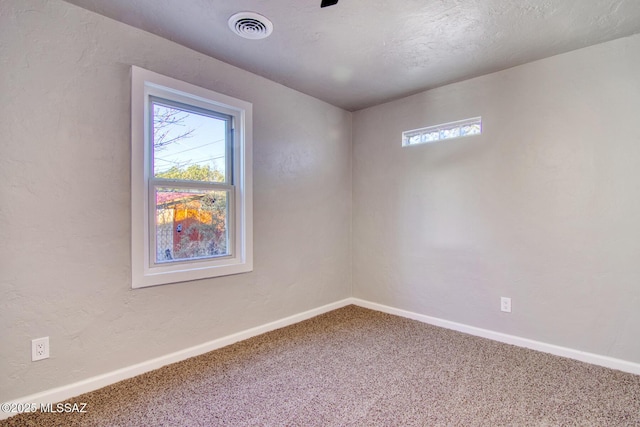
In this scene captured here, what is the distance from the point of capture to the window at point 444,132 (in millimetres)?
2855

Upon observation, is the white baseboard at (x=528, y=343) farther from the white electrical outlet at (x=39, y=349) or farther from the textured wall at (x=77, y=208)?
the white electrical outlet at (x=39, y=349)

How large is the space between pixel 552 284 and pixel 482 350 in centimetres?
76

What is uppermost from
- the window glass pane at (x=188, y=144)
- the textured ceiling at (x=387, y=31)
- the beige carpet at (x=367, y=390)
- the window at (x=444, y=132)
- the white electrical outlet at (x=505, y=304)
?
the textured ceiling at (x=387, y=31)

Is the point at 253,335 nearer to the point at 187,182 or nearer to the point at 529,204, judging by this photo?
the point at 187,182

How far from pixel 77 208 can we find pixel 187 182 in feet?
2.40

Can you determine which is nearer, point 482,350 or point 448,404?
point 448,404

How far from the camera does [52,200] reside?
71.3 inches

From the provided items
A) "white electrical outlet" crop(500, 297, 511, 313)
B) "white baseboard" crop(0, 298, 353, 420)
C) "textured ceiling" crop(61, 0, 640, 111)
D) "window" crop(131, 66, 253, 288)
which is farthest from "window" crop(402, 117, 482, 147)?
"white baseboard" crop(0, 298, 353, 420)

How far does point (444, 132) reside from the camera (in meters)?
3.05

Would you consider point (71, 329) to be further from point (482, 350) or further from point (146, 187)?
point (482, 350)

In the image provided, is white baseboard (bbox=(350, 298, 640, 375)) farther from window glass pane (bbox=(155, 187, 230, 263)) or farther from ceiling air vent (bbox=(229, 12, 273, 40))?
ceiling air vent (bbox=(229, 12, 273, 40))

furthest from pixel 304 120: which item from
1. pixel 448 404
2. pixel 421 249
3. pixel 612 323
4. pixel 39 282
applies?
pixel 612 323

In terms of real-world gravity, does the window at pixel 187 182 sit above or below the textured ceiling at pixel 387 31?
below

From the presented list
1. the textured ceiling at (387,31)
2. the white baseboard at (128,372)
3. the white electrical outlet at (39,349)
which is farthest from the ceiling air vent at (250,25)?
the white baseboard at (128,372)
